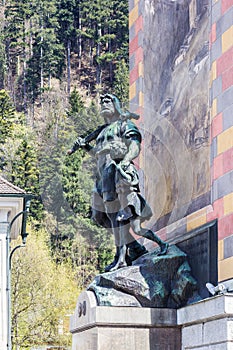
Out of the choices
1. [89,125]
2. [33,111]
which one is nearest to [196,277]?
[89,125]

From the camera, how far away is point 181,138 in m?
12.5

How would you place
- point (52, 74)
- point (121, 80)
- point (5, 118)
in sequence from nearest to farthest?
point (5, 118)
point (121, 80)
point (52, 74)

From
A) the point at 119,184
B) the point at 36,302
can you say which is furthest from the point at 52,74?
the point at 119,184

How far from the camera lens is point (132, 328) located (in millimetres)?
10555

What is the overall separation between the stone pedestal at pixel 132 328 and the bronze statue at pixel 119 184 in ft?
2.42

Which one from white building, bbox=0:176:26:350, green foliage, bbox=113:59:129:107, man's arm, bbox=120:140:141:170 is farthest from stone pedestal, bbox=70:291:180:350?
green foliage, bbox=113:59:129:107

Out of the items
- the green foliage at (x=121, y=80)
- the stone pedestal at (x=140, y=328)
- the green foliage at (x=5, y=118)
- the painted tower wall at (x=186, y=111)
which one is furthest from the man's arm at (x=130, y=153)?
the green foliage at (x=121, y=80)

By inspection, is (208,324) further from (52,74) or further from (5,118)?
(52,74)

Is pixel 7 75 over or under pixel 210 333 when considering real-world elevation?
over

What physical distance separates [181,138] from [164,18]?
1.75 meters

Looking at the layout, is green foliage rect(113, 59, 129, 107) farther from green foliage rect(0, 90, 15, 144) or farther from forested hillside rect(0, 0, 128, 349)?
green foliage rect(0, 90, 15, 144)

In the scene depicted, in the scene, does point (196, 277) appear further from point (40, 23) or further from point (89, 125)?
point (40, 23)

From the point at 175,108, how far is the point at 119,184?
1.92 m

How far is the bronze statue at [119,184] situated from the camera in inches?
436
